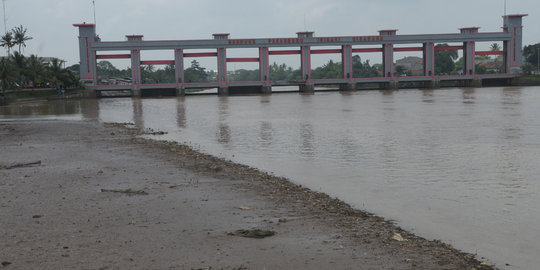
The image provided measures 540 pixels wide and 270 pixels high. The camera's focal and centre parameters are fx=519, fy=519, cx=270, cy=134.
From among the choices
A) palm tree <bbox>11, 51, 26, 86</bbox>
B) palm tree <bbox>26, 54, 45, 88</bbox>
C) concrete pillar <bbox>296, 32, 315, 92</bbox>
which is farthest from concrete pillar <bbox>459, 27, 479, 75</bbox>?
palm tree <bbox>11, 51, 26, 86</bbox>

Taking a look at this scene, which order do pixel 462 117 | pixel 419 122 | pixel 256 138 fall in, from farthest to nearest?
1. pixel 462 117
2. pixel 419 122
3. pixel 256 138

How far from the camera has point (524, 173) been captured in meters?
10.7

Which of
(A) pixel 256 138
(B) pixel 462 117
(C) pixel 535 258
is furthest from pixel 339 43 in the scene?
(C) pixel 535 258

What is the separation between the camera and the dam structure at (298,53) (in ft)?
230

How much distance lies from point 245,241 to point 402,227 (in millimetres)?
2214

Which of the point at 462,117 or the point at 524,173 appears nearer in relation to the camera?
the point at 524,173

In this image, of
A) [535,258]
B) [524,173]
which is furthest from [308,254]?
[524,173]

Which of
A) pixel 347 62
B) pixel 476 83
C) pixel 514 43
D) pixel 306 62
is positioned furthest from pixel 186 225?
pixel 514 43

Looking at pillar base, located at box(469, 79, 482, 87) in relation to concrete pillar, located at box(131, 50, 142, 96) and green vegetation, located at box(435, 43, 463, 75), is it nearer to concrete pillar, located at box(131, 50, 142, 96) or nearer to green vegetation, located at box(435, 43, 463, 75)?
green vegetation, located at box(435, 43, 463, 75)

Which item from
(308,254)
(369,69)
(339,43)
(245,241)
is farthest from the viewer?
(369,69)

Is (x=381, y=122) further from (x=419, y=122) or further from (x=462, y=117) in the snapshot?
(x=462, y=117)

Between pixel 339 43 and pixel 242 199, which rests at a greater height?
pixel 339 43

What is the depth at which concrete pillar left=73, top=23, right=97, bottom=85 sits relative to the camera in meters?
69.6

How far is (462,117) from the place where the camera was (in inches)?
1005
